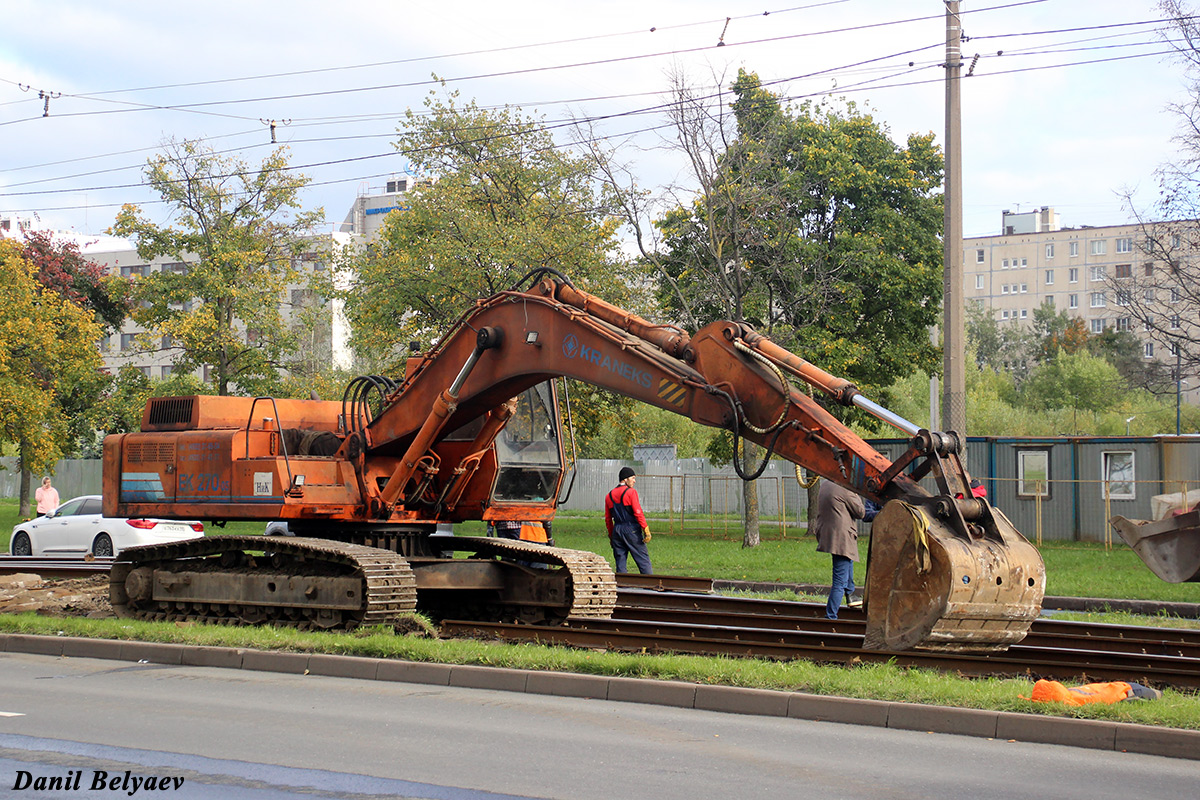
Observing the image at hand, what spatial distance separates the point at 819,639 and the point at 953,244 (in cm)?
735

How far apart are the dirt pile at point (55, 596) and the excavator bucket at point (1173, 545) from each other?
1180 centimetres

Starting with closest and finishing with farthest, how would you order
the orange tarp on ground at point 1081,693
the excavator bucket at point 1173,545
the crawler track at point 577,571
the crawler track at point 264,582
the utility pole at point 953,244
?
the orange tarp on ground at point 1081,693, the crawler track at point 264,582, the excavator bucket at point 1173,545, the crawler track at point 577,571, the utility pole at point 953,244

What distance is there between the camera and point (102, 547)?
81.7 ft

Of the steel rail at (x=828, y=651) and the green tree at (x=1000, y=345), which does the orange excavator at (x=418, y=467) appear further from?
the green tree at (x=1000, y=345)

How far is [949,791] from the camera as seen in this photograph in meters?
6.60

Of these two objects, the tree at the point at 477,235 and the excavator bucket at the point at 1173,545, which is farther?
the tree at the point at 477,235

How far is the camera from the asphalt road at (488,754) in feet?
21.8

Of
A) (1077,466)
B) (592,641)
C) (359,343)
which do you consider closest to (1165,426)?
(1077,466)

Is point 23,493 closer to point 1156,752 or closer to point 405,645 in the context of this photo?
point 405,645

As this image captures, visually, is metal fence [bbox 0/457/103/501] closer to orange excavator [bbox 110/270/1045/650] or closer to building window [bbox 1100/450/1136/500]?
building window [bbox 1100/450/1136/500]

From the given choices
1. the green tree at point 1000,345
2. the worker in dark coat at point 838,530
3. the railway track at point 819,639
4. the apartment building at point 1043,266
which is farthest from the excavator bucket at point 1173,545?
the apartment building at point 1043,266

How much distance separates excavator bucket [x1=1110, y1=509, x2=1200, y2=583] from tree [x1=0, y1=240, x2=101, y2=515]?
30661 millimetres

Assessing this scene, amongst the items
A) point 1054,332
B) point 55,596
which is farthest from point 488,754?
point 1054,332

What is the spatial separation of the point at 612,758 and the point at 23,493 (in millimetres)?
40215
